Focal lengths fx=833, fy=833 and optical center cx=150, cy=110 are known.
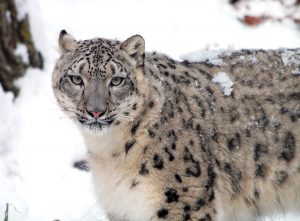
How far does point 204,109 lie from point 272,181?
0.87m

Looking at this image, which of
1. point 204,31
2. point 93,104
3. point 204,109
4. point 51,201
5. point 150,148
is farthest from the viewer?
point 204,31

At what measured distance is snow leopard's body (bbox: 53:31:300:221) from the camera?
6.28 metres

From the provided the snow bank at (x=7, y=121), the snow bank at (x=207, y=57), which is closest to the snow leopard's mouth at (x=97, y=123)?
the snow bank at (x=207, y=57)

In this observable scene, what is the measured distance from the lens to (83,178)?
9133 millimetres

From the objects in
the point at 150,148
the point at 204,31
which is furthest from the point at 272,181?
the point at 204,31

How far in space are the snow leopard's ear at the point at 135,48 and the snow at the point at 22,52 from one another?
3.94 metres

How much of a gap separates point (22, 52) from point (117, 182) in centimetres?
396

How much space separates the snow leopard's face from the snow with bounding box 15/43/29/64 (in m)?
3.74

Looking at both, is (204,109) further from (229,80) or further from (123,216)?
(123,216)

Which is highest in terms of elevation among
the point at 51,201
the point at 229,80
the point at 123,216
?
the point at 229,80

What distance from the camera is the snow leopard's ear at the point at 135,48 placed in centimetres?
636

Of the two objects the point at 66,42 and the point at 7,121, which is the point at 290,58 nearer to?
the point at 66,42

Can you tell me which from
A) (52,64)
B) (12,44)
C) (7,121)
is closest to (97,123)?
(7,121)

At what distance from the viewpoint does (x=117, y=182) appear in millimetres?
6633
